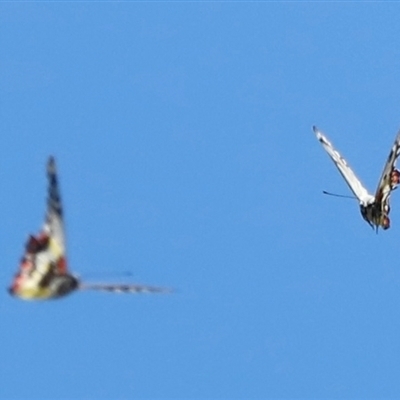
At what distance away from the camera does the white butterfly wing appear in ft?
55.7

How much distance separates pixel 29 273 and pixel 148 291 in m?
1.47

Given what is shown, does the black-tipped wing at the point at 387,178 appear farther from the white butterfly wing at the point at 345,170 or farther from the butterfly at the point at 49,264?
the butterfly at the point at 49,264

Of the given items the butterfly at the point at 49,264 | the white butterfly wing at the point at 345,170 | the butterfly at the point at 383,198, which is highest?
the white butterfly wing at the point at 345,170

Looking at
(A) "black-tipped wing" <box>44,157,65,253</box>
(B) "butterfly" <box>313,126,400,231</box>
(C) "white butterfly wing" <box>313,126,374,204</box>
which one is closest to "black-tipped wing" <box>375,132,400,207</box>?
(B) "butterfly" <box>313,126,400,231</box>

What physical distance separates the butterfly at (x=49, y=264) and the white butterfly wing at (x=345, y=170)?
7.52m

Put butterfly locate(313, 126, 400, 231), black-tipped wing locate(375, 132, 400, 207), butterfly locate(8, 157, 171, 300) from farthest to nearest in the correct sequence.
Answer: black-tipped wing locate(375, 132, 400, 207), butterfly locate(313, 126, 400, 231), butterfly locate(8, 157, 171, 300)

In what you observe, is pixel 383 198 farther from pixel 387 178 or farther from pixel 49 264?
pixel 49 264

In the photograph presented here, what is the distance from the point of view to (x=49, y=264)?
9938 millimetres

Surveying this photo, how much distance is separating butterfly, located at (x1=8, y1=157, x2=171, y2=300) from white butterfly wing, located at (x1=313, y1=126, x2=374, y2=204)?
7522mm

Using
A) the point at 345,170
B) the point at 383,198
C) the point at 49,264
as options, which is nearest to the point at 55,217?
the point at 49,264

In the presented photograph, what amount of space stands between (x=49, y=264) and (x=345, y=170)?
28.5 feet

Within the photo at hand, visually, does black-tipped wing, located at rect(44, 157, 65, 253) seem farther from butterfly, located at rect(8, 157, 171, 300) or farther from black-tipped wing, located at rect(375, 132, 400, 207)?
black-tipped wing, located at rect(375, 132, 400, 207)

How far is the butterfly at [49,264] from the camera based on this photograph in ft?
31.6

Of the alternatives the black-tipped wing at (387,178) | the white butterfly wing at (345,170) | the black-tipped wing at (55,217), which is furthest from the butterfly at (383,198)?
the black-tipped wing at (55,217)
